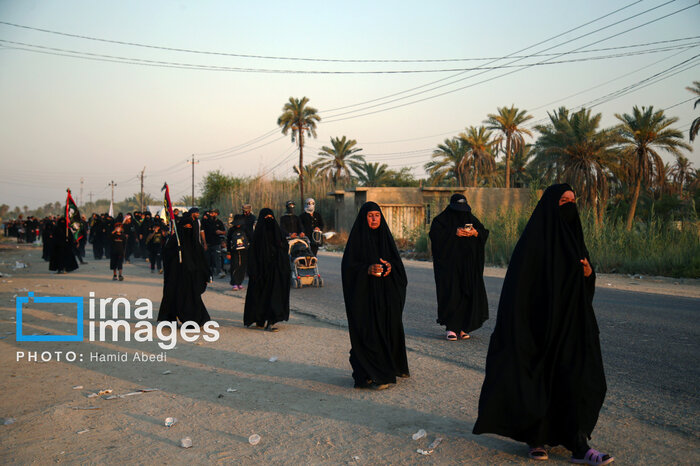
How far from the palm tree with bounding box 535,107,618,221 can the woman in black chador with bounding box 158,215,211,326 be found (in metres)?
26.5

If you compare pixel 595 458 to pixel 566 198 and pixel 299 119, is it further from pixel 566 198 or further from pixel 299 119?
pixel 299 119

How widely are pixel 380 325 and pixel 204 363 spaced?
227 cm

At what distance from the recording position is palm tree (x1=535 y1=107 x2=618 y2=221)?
32406 millimetres

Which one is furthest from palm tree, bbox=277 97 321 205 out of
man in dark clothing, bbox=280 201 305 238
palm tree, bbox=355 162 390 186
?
man in dark clothing, bbox=280 201 305 238

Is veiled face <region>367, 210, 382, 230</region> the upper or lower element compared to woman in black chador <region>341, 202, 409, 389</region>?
upper

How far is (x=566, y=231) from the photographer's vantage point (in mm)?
4160

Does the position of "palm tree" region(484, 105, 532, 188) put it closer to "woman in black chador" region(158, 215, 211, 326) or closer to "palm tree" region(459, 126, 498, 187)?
"palm tree" region(459, 126, 498, 187)

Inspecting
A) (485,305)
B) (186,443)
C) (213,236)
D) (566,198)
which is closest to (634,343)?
(485,305)

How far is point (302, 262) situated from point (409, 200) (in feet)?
74.2

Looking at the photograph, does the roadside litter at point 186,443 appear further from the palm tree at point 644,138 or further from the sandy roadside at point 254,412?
the palm tree at point 644,138

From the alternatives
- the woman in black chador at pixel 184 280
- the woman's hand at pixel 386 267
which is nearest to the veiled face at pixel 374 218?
the woman's hand at pixel 386 267

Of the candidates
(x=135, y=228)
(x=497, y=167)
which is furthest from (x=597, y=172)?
(x=135, y=228)

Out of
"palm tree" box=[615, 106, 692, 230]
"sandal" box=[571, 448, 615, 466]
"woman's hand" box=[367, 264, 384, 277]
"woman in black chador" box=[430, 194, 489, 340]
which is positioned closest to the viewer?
"sandal" box=[571, 448, 615, 466]

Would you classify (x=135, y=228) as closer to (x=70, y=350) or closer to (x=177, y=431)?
(x=70, y=350)
